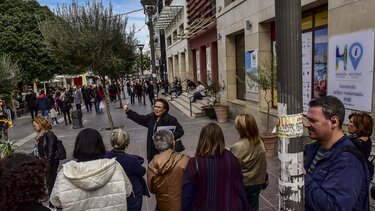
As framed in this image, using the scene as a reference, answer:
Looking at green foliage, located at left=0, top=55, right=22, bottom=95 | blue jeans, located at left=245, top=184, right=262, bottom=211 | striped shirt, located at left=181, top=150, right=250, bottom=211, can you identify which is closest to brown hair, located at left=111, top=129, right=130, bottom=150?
striped shirt, located at left=181, top=150, right=250, bottom=211

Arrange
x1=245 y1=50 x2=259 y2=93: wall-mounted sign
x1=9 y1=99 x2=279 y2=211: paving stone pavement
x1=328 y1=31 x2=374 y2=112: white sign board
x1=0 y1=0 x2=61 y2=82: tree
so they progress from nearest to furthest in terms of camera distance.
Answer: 1. x1=9 y1=99 x2=279 y2=211: paving stone pavement
2. x1=328 y1=31 x2=374 y2=112: white sign board
3. x1=245 y1=50 x2=259 y2=93: wall-mounted sign
4. x1=0 y1=0 x2=61 y2=82: tree

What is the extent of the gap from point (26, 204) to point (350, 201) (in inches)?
76.2

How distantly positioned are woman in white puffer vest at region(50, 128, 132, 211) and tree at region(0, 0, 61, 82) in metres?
26.1

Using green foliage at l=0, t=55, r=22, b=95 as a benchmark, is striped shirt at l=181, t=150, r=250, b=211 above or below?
below

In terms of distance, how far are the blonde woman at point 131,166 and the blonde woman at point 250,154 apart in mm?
1062

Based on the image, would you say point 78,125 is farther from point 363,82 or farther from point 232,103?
point 363,82

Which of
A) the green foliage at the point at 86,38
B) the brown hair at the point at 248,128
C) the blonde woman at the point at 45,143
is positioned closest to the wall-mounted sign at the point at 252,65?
the green foliage at the point at 86,38

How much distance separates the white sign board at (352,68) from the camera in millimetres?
5613

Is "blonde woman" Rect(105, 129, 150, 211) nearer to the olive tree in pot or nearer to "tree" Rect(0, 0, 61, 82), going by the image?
the olive tree in pot

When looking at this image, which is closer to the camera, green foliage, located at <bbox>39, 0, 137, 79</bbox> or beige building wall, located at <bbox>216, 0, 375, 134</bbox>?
beige building wall, located at <bbox>216, 0, 375, 134</bbox>

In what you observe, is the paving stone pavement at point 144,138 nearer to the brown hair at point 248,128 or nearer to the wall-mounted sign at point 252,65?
the wall-mounted sign at point 252,65

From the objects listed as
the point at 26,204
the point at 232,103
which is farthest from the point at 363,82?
the point at 232,103

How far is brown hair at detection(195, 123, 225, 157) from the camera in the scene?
9.55 ft

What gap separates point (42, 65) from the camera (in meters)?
28.8
